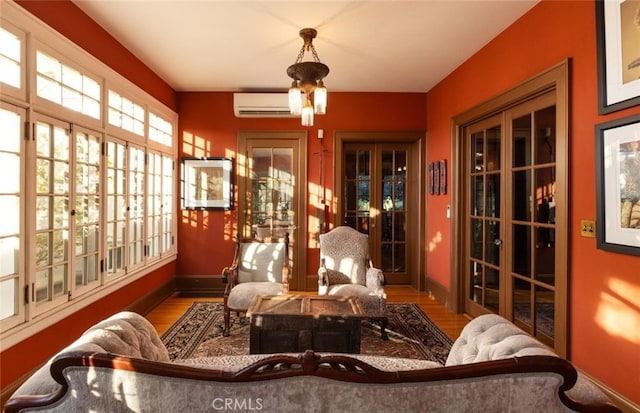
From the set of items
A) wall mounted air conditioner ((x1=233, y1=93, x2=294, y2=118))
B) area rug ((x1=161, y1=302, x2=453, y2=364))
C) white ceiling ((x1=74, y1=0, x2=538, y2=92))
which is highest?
white ceiling ((x1=74, y1=0, x2=538, y2=92))

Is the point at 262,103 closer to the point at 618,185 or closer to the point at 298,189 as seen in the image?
the point at 298,189

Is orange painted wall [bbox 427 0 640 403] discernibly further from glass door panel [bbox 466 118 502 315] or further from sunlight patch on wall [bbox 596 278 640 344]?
glass door panel [bbox 466 118 502 315]

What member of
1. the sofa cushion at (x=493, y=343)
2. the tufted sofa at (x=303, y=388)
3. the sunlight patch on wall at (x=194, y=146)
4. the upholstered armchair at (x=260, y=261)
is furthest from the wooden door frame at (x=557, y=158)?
the sunlight patch on wall at (x=194, y=146)

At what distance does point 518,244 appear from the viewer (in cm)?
350

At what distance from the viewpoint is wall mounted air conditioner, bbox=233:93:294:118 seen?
531cm

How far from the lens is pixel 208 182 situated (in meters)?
5.51

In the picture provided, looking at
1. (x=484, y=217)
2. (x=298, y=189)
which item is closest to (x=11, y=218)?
(x=298, y=189)

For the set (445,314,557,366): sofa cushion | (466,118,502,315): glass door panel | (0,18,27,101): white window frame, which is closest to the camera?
(445,314,557,366): sofa cushion

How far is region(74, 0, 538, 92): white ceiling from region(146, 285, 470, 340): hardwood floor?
2969 millimetres

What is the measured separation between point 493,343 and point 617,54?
78.3 inches

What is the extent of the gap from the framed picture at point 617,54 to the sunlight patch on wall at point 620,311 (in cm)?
109

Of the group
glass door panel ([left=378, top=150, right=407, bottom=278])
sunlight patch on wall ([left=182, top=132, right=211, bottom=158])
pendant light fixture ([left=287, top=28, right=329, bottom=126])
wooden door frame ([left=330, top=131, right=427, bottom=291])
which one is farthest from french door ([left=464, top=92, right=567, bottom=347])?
sunlight patch on wall ([left=182, top=132, right=211, bottom=158])

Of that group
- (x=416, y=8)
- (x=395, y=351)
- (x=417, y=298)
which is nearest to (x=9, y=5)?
(x=416, y=8)

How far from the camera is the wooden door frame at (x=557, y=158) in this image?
271cm
